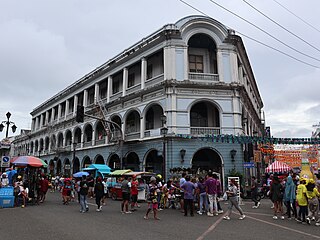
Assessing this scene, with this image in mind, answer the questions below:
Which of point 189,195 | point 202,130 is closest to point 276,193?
point 189,195

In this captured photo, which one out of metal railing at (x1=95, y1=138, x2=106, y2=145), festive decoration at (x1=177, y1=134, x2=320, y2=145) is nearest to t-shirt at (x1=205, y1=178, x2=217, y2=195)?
festive decoration at (x1=177, y1=134, x2=320, y2=145)

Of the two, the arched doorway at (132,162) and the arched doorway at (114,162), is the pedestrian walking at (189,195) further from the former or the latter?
the arched doorway at (114,162)

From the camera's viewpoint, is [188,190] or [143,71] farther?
[143,71]

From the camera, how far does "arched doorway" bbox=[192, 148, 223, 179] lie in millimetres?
24016

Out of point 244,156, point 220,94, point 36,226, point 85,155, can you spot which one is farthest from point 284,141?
point 85,155

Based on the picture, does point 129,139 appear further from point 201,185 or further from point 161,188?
point 201,185

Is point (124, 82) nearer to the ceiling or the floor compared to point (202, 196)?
nearer to the ceiling

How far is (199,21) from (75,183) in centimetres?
1658

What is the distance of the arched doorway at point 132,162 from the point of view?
91.1 feet

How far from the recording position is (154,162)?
26.0 metres

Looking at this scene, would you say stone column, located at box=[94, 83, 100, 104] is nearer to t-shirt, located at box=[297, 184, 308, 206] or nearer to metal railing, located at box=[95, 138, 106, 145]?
metal railing, located at box=[95, 138, 106, 145]

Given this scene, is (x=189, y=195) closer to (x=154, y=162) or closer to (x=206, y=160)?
(x=206, y=160)

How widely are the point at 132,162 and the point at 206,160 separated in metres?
8.22

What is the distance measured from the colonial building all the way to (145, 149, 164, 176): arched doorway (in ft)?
0.28
